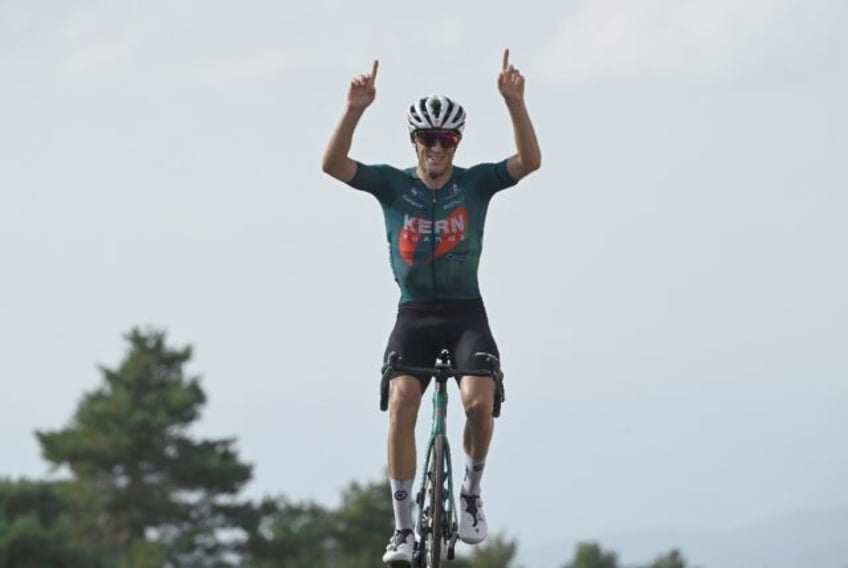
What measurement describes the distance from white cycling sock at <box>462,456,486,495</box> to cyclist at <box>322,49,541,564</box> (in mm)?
336

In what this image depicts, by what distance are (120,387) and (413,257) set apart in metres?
84.2

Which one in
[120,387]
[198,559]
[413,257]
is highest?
[120,387]

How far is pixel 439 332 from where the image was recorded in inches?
669

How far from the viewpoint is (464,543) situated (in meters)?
17.3

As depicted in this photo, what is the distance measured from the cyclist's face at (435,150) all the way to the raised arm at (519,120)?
16.5 inches

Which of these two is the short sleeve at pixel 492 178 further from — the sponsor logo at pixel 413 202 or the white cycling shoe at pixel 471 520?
the white cycling shoe at pixel 471 520

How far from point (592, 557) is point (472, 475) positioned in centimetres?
11319

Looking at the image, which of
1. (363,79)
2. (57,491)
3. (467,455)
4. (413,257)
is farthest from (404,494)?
(57,491)

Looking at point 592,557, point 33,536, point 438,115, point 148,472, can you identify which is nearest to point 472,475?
point 438,115

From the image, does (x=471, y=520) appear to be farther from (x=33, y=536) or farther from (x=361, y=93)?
(x=33, y=536)

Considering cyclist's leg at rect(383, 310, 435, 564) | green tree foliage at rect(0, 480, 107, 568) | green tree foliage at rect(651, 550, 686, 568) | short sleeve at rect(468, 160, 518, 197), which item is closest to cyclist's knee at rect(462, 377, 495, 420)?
cyclist's leg at rect(383, 310, 435, 564)

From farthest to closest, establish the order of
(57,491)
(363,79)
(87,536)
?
(87,536) < (57,491) < (363,79)

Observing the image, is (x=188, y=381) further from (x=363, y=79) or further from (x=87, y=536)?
(x=363, y=79)

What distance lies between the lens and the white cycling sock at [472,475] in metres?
17.5
